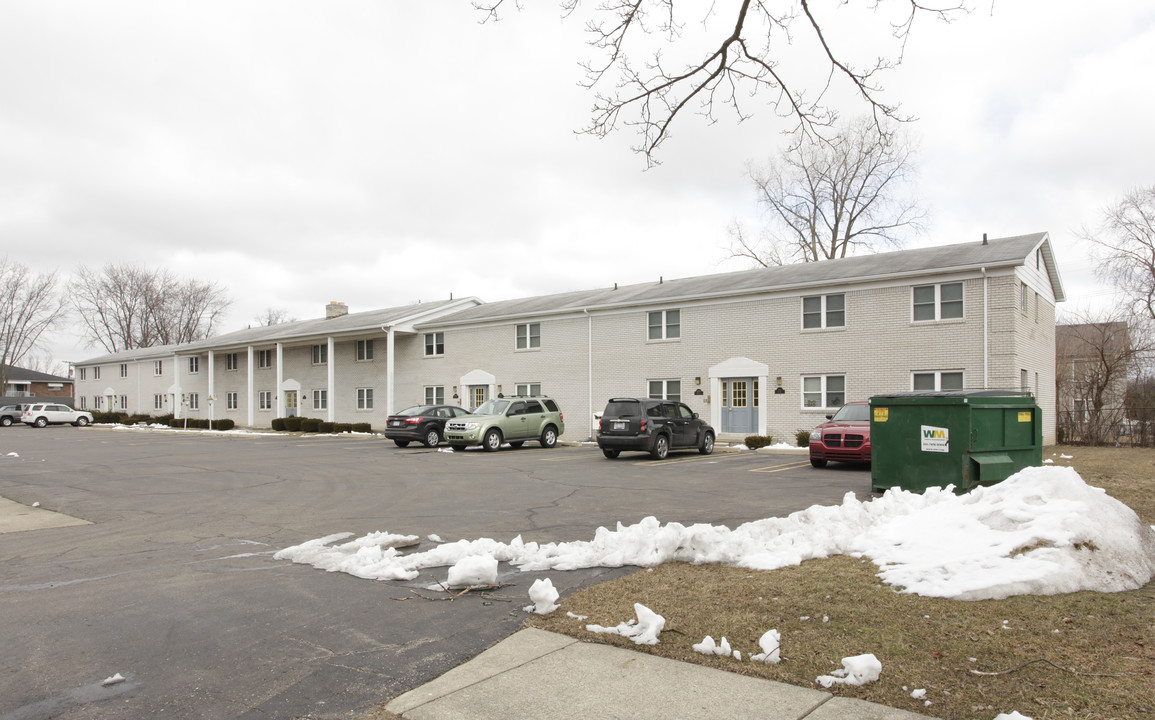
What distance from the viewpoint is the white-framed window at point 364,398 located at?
125 ft

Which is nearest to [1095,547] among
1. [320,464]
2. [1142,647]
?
[1142,647]

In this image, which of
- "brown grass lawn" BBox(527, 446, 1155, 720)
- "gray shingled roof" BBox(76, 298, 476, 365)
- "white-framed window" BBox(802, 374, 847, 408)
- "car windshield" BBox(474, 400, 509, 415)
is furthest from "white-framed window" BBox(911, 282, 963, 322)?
"gray shingled roof" BBox(76, 298, 476, 365)

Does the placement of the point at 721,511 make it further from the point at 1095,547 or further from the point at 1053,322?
the point at 1053,322

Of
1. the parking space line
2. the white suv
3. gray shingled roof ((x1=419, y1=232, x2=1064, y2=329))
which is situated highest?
gray shingled roof ((x1=419, y1=232, x2=1064, y2=329))

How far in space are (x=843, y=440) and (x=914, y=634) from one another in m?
11.9

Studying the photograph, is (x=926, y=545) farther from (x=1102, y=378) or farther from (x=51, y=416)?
(x=51, y=416)

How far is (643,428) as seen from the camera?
61.2ft

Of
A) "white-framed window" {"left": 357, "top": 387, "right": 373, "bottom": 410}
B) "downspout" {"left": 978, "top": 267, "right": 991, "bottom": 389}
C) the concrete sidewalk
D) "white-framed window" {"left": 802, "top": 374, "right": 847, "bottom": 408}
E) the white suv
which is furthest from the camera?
the white suv

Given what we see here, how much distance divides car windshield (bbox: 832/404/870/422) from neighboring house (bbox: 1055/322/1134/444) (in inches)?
584

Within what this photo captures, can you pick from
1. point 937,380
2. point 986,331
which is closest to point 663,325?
point 937,380

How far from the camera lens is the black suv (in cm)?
1864

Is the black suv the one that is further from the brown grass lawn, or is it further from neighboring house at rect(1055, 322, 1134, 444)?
neighboring house at rect(1055, 322, 1134, 444)

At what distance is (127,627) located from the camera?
4.95 metres

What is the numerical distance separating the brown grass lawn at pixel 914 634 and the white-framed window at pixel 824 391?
58.6ft
